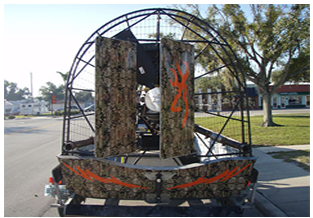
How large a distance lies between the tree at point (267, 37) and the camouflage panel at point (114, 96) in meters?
11.5

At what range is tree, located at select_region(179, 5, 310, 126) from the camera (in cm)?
1188

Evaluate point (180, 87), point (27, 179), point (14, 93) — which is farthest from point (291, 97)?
point (14, 93)

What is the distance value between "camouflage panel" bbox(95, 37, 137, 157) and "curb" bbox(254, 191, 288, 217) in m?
2.53

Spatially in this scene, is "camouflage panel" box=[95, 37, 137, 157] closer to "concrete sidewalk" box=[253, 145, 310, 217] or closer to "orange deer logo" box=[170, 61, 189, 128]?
"orange deer logo" box=[170, 61, 189, 128]

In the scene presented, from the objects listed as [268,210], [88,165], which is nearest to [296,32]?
[268,210]

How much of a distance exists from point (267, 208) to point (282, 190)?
895 mm

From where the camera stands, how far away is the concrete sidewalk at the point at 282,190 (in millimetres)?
3842

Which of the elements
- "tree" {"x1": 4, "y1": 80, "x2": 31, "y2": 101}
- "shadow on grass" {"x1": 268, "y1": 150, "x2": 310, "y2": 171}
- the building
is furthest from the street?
"tree" {"x1": 4, "y1": 80, "x2": 31, "y2": 101}

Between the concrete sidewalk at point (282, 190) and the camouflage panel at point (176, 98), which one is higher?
the camouflage panel at point (176, 98)

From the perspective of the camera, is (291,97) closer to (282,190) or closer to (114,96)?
(282,190)

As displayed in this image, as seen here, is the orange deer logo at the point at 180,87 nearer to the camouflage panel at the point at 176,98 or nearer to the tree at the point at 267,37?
the camouflage panel at the point at 176,98

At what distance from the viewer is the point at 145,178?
292 cm

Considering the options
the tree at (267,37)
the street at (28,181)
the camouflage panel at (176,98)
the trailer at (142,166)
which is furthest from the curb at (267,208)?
the tree at (267,37)

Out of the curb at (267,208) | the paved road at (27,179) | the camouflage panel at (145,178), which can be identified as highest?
the camouflage panel at (145,178)
